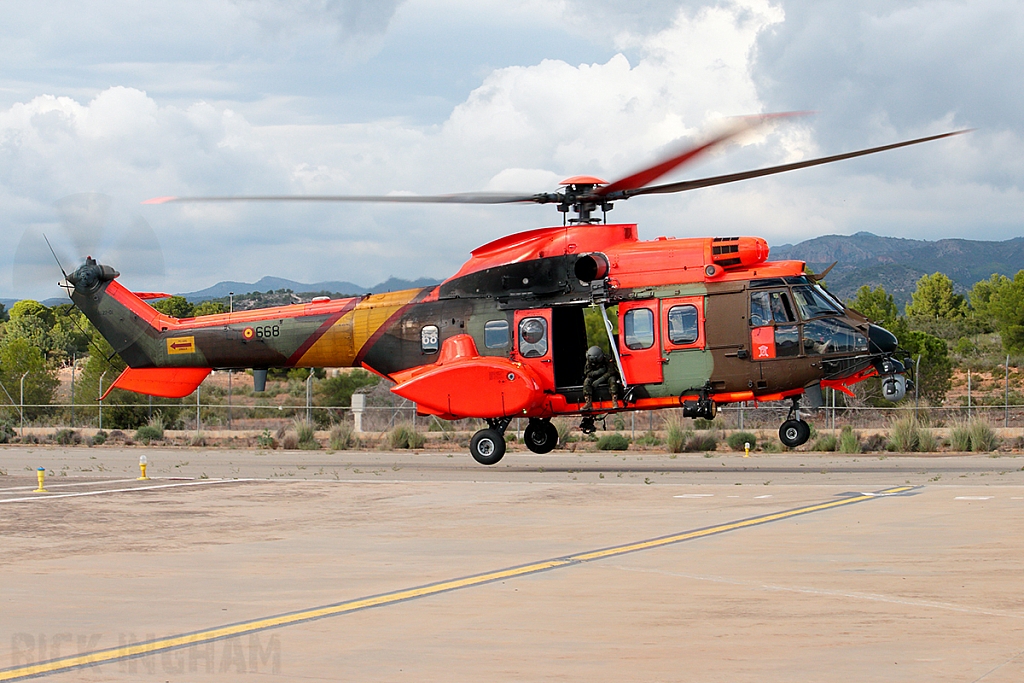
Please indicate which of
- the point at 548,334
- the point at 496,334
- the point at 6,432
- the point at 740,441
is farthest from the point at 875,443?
the point at 6,432

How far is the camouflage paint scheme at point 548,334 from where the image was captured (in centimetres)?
2166

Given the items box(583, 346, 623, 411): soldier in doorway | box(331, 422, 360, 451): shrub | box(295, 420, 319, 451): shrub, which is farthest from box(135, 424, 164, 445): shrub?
box(583, 346, 623, 411): soldier in doorway

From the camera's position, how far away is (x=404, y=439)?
34438mm

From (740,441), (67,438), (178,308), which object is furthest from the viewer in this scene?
(178,308)

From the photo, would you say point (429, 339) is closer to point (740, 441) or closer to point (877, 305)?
point (740, 441)

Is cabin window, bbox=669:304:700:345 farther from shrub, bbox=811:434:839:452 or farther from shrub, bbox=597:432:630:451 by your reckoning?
shrub, bbox=597:432:630:451

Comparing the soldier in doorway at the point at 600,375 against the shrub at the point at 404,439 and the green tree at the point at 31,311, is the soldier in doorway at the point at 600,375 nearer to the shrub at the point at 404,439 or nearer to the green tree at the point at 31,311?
the shrub at the point at 404,439

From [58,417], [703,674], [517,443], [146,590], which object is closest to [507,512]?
[146,590]

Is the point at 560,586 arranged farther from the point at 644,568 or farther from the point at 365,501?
the point at 365,501

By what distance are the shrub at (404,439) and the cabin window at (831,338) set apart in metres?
15.5

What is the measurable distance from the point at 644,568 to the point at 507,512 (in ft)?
16.9

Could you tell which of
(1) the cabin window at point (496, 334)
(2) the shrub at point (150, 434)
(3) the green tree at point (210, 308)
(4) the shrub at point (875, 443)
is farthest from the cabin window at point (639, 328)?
(3) the green tree at point (210, 308)

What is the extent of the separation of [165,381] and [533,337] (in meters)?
9.59

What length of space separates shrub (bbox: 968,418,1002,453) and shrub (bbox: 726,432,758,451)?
5300 mm
